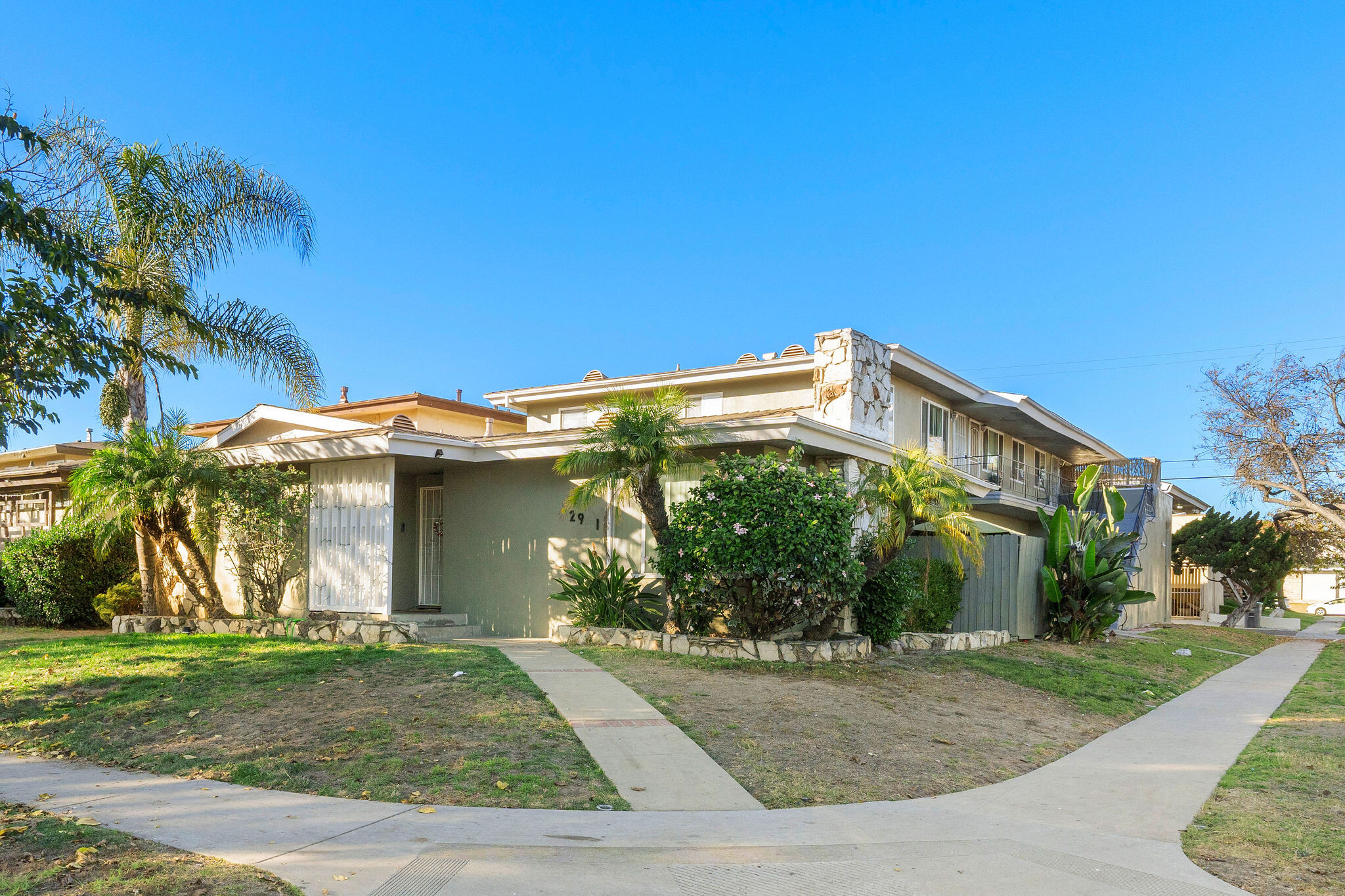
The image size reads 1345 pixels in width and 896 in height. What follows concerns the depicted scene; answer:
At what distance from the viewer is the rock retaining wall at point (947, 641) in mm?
14016

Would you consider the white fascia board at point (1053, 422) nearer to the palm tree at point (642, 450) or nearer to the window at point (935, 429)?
the window at point (935, 429)

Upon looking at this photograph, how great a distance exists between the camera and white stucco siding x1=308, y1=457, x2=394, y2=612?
14.5 meters

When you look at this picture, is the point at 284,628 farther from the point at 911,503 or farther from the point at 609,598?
the point at 911,503

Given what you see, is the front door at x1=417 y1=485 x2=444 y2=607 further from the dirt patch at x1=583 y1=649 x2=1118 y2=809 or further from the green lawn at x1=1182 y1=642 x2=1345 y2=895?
the green lawn at x1=1182 y1=642 x2=1345 y2=895

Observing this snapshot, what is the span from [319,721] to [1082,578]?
1405 cm

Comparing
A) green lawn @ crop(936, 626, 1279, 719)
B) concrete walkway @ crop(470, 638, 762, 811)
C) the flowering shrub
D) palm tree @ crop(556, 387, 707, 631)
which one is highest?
palm tree @ crop(556, 387, 707, 631)

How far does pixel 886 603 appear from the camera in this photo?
13695 millimetres

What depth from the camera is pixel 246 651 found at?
11.9 m

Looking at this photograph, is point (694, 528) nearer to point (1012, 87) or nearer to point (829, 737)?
point (829, 737)

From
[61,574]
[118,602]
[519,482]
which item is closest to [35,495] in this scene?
[61,574]

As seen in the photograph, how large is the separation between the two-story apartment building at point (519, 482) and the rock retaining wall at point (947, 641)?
1.37 m

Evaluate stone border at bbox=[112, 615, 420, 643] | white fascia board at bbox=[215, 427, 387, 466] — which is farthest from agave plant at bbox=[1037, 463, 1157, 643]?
white fascia board at bbox=[215, 427, 387, 466]

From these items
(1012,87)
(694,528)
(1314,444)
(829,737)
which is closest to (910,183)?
(1012,87)

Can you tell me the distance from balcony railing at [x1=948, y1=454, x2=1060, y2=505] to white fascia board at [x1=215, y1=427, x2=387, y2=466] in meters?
13.5
